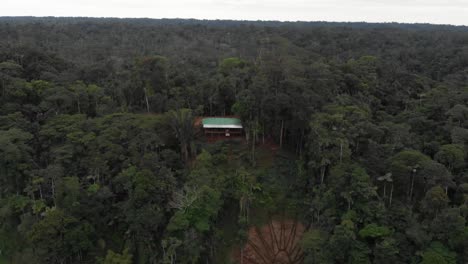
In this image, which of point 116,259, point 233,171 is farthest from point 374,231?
point 116,259

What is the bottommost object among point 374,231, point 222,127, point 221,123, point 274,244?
point 274,244

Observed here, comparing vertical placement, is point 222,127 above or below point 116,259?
above

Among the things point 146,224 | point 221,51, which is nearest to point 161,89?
point 146,224

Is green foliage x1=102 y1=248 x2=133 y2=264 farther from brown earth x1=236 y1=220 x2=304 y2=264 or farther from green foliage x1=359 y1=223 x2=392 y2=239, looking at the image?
green foliage x1=359 y1=223 x2=392 y2=239

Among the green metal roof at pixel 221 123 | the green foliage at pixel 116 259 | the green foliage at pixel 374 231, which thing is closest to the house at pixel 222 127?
the green metal roof at pixel 221 123

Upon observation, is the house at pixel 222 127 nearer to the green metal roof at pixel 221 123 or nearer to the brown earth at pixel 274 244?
the green metal roof at pixel 221 123

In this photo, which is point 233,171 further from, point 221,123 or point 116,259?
point 116,259

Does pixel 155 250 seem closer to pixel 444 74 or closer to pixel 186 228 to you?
pixel 186 228
